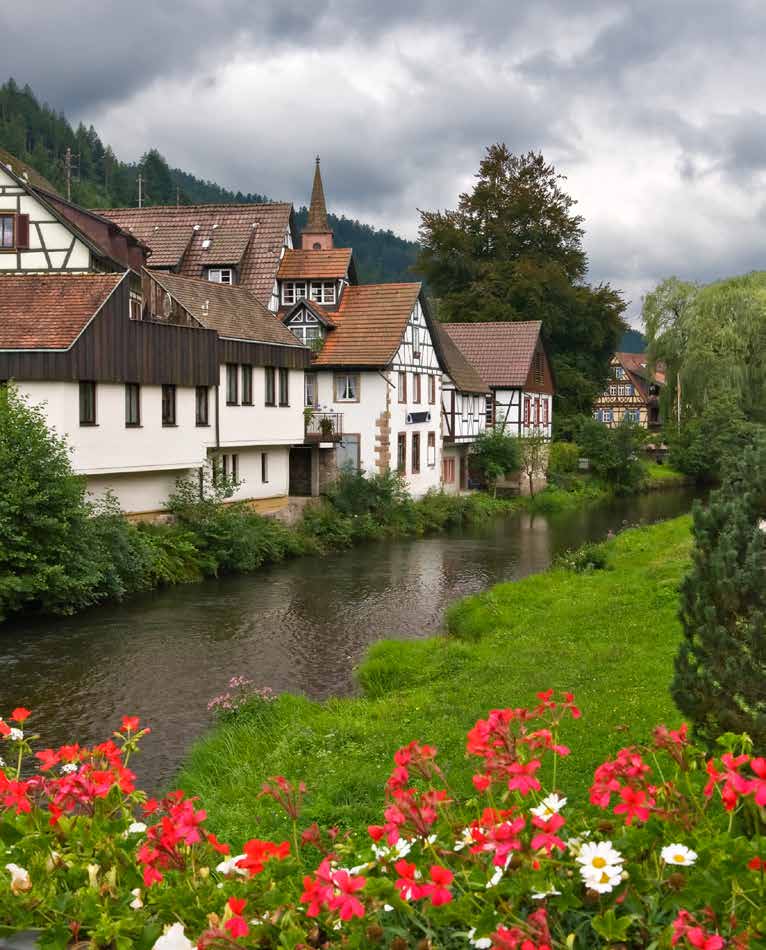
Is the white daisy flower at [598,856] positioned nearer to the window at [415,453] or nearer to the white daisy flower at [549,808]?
the white daisy flower at [549,808]

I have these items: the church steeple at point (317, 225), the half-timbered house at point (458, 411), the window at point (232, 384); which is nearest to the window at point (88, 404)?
the window at point (232, 384)

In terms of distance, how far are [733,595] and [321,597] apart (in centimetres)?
1687

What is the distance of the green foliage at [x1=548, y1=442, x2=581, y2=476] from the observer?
5009 centimetres

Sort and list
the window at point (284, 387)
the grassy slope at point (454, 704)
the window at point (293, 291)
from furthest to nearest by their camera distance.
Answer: the window at point (293, 291) < the window at point (284, 387) < the grassy slope at point (454, 704)

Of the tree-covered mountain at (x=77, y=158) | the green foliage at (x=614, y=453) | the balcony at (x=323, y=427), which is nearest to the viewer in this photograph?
the balcony at (x=323, y=427)

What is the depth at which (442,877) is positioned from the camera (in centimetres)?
319

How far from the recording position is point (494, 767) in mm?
3787

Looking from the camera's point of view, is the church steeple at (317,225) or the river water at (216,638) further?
the church steeple at (317,225)

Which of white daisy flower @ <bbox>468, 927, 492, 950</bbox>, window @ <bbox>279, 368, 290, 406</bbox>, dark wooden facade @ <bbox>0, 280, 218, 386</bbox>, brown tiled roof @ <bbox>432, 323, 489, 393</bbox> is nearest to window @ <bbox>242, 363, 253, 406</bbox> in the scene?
window @ <bbox>279, 368, 290, 406</bbox>

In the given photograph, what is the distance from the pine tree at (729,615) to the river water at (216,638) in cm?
634

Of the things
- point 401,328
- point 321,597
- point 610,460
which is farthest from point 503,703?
point 610,460

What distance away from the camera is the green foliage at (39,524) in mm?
19469

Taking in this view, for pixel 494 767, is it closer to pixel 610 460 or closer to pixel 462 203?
pixel 610 460

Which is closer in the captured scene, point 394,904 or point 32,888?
point 394,904
